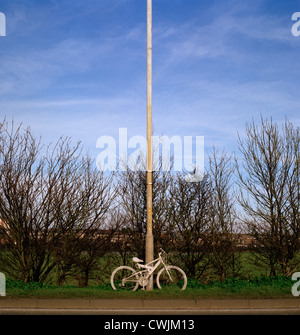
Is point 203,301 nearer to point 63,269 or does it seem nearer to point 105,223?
point 63,269

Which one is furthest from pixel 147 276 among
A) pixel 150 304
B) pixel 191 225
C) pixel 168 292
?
pixel 191 225

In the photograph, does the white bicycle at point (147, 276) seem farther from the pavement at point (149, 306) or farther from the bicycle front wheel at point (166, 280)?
the pavement at point (149, 306)

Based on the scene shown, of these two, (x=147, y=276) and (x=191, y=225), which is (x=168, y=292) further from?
(x=191, y=225)

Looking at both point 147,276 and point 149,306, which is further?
point 147,276

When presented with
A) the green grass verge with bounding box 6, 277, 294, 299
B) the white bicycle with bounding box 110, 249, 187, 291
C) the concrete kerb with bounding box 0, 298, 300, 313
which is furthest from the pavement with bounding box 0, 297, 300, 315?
the white bicycle with bounding box 110, 249, 187, 291

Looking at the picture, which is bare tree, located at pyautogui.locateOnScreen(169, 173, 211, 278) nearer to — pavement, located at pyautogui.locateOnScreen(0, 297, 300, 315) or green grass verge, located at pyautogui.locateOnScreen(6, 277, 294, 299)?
→ green grass verge, located at pyautogui.locateOnScreen(6, 277, 294, 299)

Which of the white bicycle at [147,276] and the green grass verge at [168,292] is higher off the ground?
the white bicycle at [147,276]

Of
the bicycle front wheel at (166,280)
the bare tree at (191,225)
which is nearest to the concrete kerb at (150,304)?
the bicycle front wheel at (166,280)

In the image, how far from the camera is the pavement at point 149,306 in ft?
28.7

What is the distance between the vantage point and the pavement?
344 inches

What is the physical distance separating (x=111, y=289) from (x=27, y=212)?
4.75m

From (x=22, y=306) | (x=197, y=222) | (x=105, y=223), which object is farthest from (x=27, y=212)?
(x=197, y=222)

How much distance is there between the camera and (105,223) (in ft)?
55.5

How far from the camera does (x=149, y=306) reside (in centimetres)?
915
